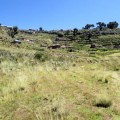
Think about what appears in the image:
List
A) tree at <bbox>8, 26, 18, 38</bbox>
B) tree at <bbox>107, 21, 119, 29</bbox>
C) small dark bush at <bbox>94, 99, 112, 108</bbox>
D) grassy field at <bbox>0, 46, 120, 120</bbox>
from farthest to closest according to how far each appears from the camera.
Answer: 1. tree at <bbox>107, 21, 119, 29</bbox>
2. tree at <bbox>8, 26, 18, 38</bbox>
3. small dark bush at <bbox>94, 99, 112, 108</bbox>
4. grassy field at <bbox>0, 46, 120, 120</bbox>

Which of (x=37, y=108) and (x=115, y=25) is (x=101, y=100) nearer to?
(x=37, y=108)

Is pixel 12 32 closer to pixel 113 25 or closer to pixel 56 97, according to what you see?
pixel 113 25

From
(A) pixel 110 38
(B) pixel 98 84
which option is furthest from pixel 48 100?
(A) pixel 110 38

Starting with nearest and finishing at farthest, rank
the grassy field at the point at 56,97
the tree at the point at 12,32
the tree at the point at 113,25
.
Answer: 1. the grassy field at the point at 56,97
2. the tree at the point at 12,32
3. the tree at the point at 113,25

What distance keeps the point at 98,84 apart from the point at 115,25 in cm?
14956

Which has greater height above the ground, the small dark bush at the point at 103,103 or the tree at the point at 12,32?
the tree at the point at 12,32

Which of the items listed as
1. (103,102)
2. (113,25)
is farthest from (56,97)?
(113,25)

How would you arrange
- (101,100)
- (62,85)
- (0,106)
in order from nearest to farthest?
1. (0,106)
2. (101,100)
3. (62,85)

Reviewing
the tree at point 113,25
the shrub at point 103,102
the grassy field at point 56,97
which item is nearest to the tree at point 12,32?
the tree at point 113,25

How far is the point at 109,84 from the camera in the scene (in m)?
16.9

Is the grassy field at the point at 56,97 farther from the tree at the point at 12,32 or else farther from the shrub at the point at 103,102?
the tree at the point at 12,32

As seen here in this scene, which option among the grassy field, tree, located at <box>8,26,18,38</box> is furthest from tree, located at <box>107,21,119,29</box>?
the grassy field

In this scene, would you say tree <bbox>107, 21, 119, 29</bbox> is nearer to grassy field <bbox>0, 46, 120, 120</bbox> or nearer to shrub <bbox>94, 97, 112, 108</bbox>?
grassy field <bbox>0, 46, 120, 120</bbox>

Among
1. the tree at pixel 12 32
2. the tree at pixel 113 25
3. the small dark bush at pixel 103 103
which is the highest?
the tree at pixel 113 25
